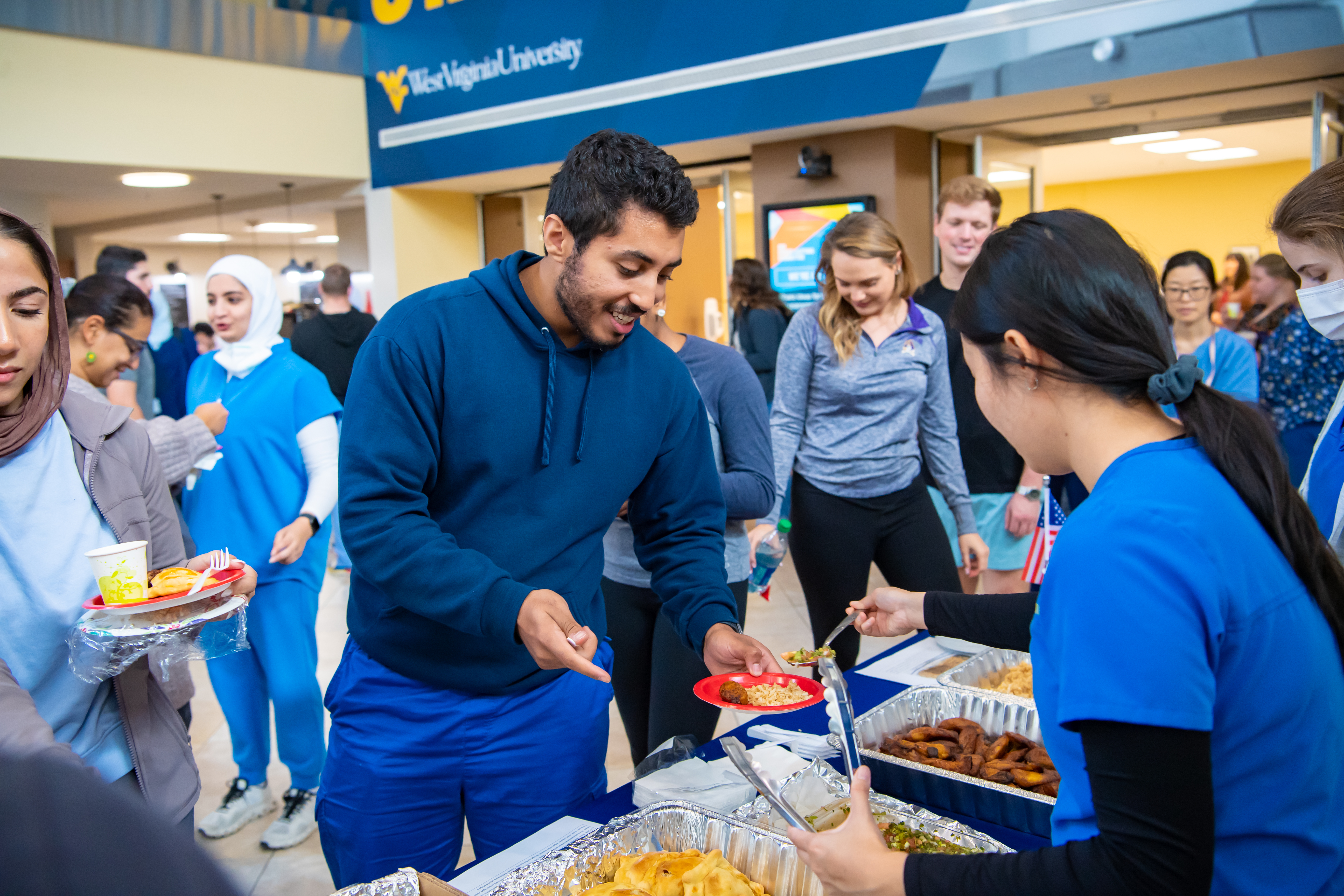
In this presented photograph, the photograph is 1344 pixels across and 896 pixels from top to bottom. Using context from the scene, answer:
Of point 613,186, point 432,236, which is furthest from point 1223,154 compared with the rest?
point 613,186

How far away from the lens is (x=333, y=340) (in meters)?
6.21

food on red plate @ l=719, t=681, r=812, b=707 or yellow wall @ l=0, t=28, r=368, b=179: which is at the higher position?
yellow wall @ l=0, t=28, r=368, b=179

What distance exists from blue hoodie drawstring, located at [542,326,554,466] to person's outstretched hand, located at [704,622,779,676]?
38cm

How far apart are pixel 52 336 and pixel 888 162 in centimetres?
620

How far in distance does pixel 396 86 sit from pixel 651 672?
8.42 m

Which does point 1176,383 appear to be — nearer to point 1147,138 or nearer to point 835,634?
point 835,634

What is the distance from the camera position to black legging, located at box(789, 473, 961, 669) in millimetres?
Answer: 2697

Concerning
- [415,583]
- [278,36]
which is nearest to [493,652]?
[415,583]

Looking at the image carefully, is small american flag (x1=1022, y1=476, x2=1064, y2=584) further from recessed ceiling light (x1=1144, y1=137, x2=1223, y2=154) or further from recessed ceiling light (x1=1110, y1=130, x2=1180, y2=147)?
recessed ceiling light (x1=1144, y1=137, x2=1223, y2=154)

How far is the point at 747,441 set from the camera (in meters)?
2.34

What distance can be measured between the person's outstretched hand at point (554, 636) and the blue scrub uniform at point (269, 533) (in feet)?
6.04

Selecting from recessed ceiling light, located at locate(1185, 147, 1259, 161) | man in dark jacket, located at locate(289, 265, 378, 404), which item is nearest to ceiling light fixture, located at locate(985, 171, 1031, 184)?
recessed ceiling light, located at locate(1185, 147, 1259, 161)

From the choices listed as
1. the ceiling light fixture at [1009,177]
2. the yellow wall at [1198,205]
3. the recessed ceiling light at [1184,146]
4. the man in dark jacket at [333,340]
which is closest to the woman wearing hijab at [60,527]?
the man in dark jacket at [333,340]

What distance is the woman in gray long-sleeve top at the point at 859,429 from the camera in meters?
2.69
